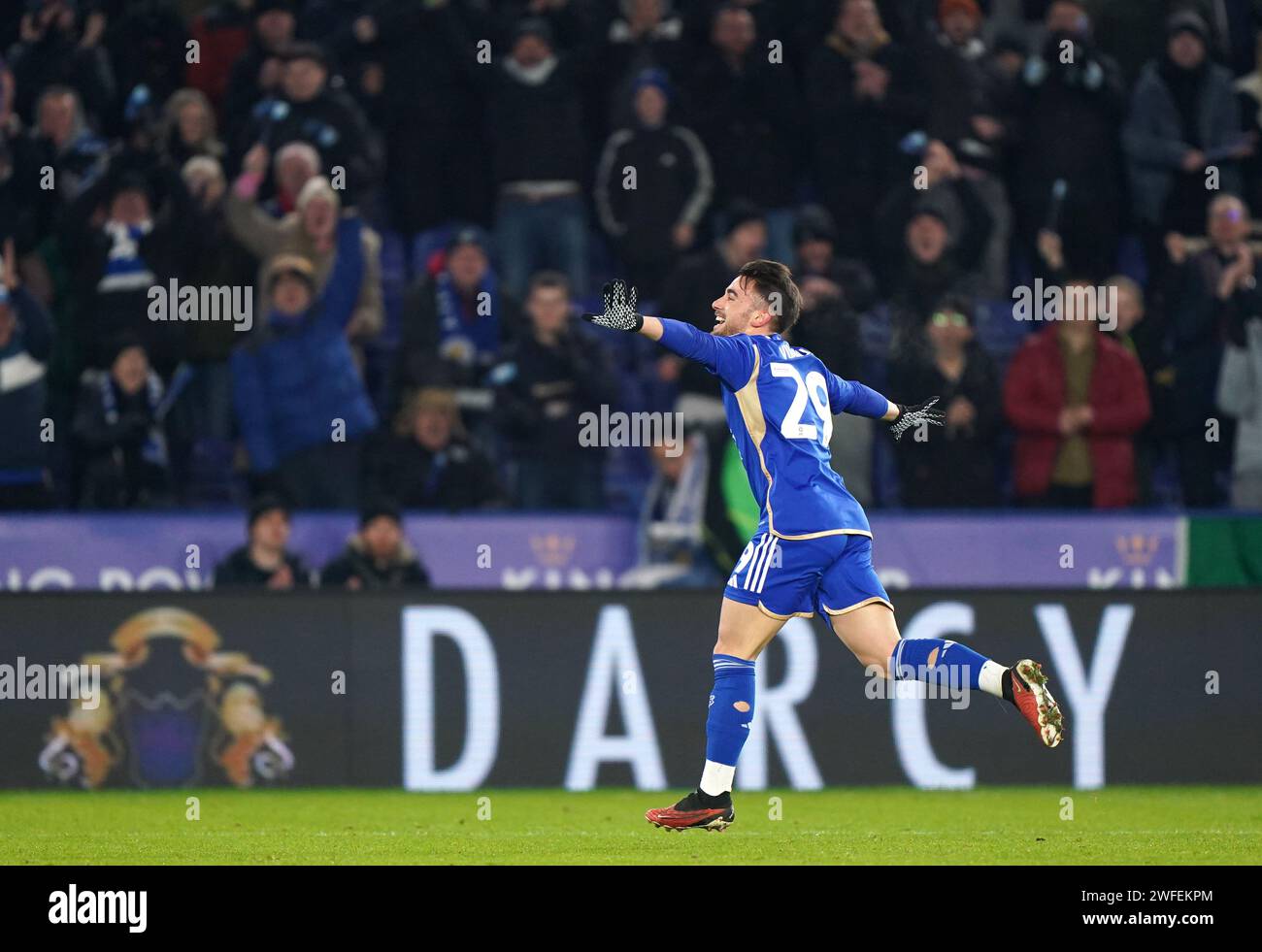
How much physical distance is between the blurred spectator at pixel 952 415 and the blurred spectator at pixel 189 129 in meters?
4.53

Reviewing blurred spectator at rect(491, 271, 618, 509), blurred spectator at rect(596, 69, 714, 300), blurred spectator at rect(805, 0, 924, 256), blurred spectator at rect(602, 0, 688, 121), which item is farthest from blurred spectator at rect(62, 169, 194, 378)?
blurred spectator at rect(805, 0, 924, 256)

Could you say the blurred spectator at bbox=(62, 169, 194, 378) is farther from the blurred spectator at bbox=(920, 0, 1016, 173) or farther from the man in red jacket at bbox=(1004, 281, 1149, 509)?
the man in red jacket at bbox=(1004, 281, 1149, 509)

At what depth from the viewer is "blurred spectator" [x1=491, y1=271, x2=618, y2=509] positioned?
11961 mm

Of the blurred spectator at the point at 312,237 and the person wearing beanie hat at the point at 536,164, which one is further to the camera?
the person wearing beanie hat at the point at 536,164

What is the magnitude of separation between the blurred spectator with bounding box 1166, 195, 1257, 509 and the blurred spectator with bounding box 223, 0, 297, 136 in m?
5.77

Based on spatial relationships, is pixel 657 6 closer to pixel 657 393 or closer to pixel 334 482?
pixel 657 393

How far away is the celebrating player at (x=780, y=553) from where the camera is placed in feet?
23.7

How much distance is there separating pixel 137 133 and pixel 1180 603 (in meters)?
7.01

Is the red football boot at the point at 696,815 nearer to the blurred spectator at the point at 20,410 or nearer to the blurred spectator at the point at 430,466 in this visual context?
the blurred spectator at the point at 430,466

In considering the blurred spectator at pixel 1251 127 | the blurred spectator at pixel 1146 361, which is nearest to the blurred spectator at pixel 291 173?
the blurred spectator at pixel 1146 361

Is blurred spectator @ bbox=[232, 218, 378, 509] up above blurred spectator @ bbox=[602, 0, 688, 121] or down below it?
below

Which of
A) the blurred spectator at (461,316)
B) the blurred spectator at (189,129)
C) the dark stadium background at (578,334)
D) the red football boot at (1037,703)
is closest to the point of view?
the red football boot at (1037,703)
